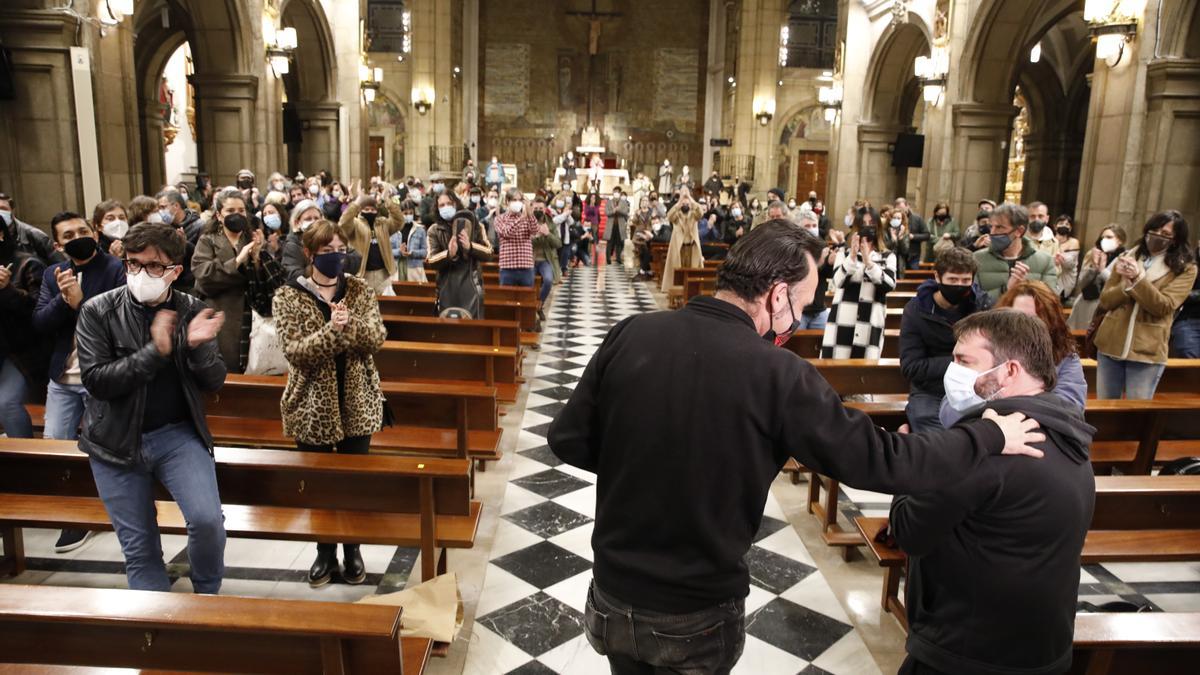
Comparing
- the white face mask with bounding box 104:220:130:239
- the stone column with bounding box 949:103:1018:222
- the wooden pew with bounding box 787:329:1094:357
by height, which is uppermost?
the stone column with bounding box 949:103:1018:222

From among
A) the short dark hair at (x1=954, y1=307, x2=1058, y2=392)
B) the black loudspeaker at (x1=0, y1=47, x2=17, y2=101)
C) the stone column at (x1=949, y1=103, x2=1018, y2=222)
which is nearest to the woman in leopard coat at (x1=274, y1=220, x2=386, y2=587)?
the short dark hair at (x1=954, y1=307, x2=1058, y2=392)

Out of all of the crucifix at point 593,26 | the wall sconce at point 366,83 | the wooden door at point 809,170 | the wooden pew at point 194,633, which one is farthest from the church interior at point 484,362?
the crucifix at point 593,26

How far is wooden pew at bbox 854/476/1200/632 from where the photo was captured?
3602 millimetres

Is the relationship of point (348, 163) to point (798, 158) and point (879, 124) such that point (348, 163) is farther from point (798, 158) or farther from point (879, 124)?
point (798, 158)

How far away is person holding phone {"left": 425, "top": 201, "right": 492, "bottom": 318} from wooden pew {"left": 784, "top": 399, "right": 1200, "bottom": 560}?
3628mm

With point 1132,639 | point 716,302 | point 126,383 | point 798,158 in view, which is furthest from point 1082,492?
point 798,158

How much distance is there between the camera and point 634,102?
33281mm

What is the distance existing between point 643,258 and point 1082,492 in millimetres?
14825

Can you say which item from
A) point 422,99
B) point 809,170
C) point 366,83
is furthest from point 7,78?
point 809,170

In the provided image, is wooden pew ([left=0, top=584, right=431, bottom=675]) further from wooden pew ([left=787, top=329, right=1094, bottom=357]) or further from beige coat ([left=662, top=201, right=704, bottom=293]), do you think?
beige coat ([left=662, top=201, right=704, bottom=293])

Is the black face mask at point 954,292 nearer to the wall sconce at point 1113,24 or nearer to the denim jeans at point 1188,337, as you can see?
the denim jeans at point 1188,337

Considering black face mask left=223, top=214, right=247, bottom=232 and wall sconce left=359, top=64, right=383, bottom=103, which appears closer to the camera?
black face mask left=223, top=214, right=247, bottom=232

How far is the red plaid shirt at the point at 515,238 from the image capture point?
8867mm

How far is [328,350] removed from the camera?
369 centimetres
